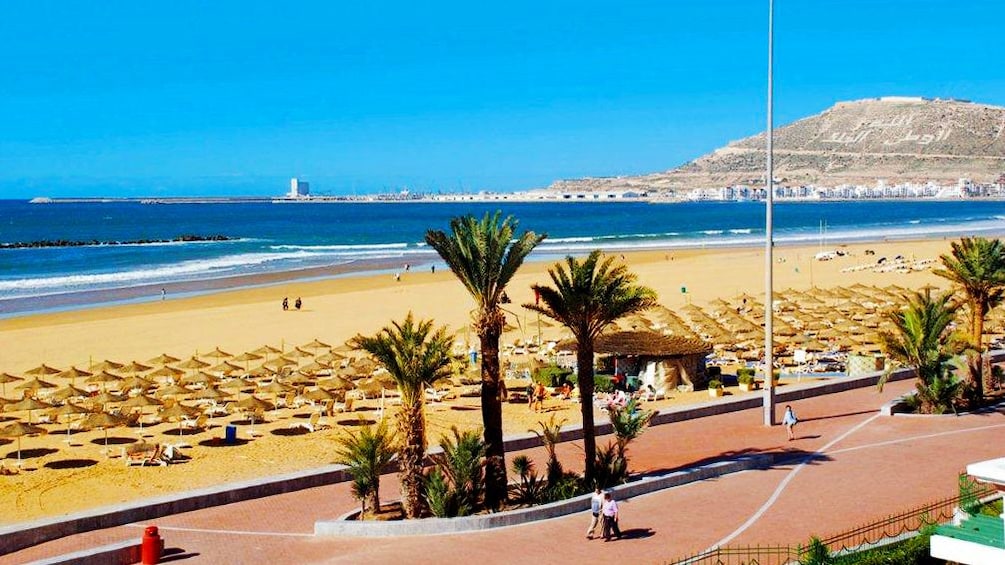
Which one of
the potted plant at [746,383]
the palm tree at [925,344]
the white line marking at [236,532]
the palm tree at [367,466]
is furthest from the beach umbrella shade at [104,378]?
the palm tree at [925,344]

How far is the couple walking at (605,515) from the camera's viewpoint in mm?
14859

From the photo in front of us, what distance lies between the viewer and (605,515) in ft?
48.9

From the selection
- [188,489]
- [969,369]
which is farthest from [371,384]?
[969,369]

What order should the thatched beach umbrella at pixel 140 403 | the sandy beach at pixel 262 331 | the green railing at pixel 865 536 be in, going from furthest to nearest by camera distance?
the thatched beach umbrella at pixel 140 403 < the sandy beach at pixel 262 331 < the green railing at pixel 865 536

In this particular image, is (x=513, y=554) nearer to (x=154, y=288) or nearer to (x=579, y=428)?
(x=579, y=428)

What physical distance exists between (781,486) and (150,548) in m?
9.93

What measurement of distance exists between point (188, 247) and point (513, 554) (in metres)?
91.1

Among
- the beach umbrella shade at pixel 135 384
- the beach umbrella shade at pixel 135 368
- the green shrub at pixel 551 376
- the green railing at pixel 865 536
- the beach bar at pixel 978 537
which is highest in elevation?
the beach bar at pixel 978 537

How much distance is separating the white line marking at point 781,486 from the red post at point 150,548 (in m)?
7.38

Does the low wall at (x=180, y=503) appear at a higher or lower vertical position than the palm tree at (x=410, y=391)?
lower

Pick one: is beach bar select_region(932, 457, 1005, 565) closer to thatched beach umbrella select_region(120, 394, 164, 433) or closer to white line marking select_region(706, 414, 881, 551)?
white line marking select_region(706, 414, 881, 551)

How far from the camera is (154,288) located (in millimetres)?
59844

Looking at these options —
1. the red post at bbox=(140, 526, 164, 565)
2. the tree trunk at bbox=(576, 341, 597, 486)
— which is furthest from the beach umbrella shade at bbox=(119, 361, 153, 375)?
the tree trunk at bbox=(576, 341, 597, 486)

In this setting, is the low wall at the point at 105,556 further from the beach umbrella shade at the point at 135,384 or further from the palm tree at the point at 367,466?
the beach umbrella shade at the point at 135,384
